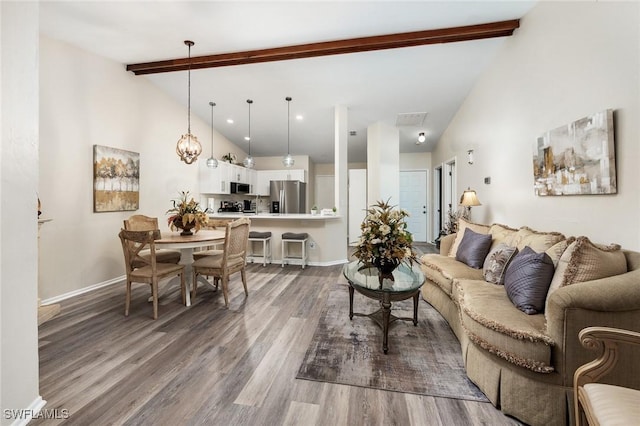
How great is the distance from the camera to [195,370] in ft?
6.23

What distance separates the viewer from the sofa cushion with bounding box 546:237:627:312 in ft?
5.18

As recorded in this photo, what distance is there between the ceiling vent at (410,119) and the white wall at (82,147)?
15.3 feet

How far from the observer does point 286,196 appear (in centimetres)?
683

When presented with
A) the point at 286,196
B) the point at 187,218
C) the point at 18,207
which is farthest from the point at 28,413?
the point at 286,196

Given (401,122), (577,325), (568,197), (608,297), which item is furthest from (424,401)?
(401,122)

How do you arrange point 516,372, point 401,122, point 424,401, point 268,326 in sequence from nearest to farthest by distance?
point 516,372
point 424,401
point 268,326
point 401,122

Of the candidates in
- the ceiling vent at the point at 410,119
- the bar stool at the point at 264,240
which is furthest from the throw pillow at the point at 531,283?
the ceiling vent at the point at 410,119

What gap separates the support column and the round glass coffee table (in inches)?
128

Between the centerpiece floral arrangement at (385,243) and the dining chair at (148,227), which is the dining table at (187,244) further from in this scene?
the centerpiece floral arrangement at (385,243)

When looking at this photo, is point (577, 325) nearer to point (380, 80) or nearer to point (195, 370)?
point (195, 370)

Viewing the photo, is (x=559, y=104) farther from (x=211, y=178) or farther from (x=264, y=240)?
(x=211, y=178)

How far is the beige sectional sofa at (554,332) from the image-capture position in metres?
1.37

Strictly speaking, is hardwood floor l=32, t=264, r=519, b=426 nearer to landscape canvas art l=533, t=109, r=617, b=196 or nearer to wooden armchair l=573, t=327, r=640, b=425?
wooden armchair l=573, t=327, r=640, b=425

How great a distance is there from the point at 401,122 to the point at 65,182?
5765 millimetres
